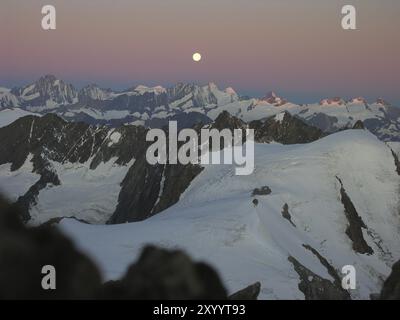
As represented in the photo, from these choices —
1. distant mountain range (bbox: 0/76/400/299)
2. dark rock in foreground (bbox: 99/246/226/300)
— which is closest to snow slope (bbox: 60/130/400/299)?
distant mountain range (bbox: 0/76/400/299)

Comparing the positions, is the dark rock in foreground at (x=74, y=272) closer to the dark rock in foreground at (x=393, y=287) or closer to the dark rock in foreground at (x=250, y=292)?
the dark rock in foreground at (x=393, y=287)

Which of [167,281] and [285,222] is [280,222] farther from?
[167,281]

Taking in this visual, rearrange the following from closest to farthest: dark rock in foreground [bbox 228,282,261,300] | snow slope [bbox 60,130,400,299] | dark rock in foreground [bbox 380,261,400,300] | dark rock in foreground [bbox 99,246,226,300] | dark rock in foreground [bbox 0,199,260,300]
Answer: dark rock in foreground [bbox 0,199,260,300]
dark rock in foreground [bbox 99,246,226,300]
dark rock in foreground [bbox 380,261,400,300]
dark rock in foreground [bbox 228,282,261,300]
snow slope [bbox 60,130,400,299]

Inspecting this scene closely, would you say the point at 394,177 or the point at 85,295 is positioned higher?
the point at 85,295

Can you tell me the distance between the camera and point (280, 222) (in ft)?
183

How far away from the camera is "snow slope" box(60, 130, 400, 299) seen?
42.1 meters

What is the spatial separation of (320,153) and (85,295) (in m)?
71.3

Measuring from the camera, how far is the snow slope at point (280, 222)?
4212 cm

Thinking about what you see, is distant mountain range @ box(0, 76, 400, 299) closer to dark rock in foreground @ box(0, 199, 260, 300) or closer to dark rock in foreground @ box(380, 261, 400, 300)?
dark rock in foreground @ box(380, 261, 400, 300)

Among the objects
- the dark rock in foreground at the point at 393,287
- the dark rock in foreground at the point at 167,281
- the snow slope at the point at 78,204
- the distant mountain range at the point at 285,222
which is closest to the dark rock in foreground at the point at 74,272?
the dark rock in foreground at the point at 167,281

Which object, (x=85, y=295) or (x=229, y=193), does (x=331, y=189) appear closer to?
(x=229, y=193)
